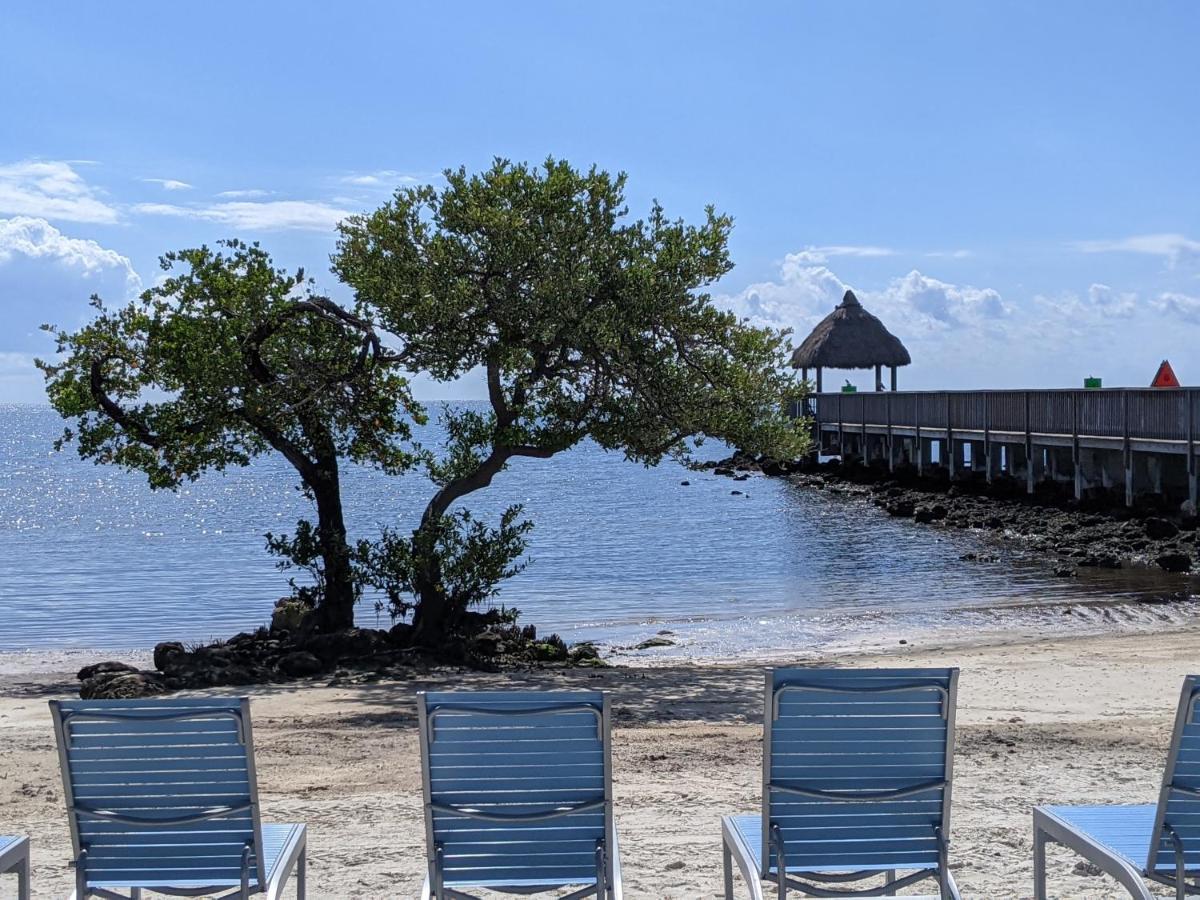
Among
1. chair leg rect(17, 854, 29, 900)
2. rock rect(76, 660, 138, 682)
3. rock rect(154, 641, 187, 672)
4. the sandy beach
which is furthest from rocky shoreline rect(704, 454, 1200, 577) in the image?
chair leg rect(17, 854, 29, 900)

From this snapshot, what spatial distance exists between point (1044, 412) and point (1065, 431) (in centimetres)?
110

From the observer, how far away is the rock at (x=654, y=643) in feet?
57.7

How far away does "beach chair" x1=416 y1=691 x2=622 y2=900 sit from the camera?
3.81 m

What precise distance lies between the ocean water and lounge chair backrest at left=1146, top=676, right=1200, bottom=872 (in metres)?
13.0

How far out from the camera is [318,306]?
45.9 ft

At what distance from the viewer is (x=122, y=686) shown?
39.1 ft

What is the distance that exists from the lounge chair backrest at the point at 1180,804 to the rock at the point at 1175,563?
67.6 feet

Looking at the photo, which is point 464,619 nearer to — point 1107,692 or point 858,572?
point 1107,692

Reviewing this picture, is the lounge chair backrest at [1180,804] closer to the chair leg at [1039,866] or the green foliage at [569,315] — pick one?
the chair leg at [1039,866]

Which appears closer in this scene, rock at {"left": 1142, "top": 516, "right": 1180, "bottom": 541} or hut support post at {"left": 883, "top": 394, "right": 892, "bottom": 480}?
rock at {"left": 1142, "top": 516, "right": 1180, "bottom": 541}

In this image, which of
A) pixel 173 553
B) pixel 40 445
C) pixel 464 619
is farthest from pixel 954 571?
pixel 40 445

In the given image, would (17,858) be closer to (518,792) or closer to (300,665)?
(518,792)

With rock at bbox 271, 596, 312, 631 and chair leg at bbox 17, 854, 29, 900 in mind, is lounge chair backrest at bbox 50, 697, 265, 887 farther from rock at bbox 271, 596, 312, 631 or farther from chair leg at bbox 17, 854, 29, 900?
rock at bbox 271, 596, 312, 631

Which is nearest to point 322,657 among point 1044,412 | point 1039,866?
point 1039,866
